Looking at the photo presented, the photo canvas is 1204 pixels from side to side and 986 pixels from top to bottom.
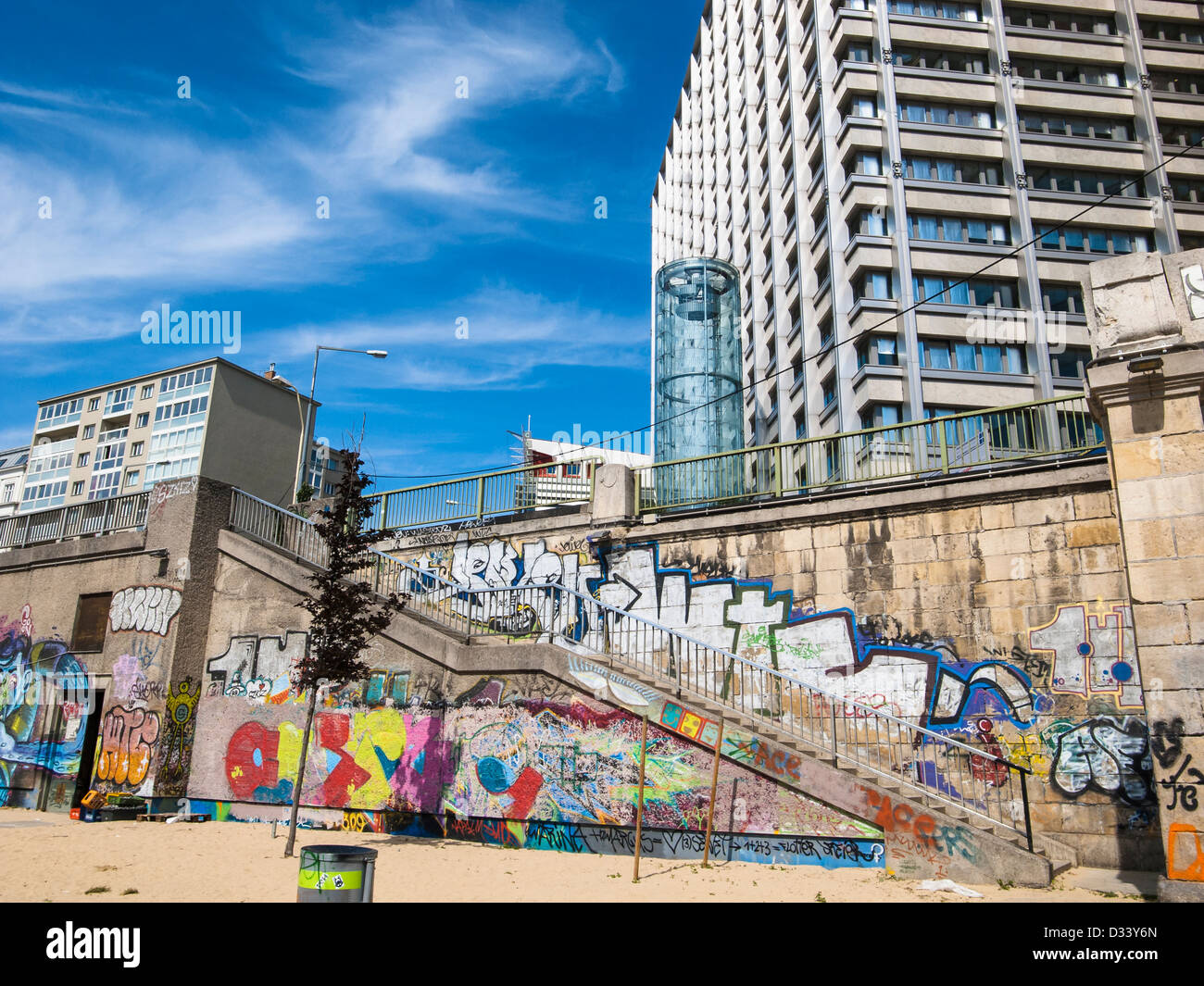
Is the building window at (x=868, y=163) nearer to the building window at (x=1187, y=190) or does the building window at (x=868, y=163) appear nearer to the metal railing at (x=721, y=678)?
the building window at (x=1187, y=190)

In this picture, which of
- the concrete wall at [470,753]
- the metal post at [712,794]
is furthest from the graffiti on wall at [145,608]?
the metal post at [712,794]

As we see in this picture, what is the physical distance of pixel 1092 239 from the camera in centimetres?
3547

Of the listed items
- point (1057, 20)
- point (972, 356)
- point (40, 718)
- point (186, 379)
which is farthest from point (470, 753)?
point (186, 379)

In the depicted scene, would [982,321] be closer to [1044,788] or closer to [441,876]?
[1044,788]

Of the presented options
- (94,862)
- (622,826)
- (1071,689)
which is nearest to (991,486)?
(1071,689)

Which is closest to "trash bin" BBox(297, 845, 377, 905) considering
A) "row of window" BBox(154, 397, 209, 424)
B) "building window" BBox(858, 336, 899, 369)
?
"building window" BBox(858, 336, 899, 369)

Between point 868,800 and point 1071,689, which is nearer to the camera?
point 868,800

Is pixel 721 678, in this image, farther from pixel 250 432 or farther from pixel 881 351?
pixel 250 432

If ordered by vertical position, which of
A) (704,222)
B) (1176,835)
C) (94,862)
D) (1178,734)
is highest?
(704,222)

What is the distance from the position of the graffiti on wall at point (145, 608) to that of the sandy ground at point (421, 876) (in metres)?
4.58

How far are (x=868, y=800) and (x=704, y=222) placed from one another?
52.6 metres

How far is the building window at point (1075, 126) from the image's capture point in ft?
120

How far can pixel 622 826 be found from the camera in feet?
37.7
